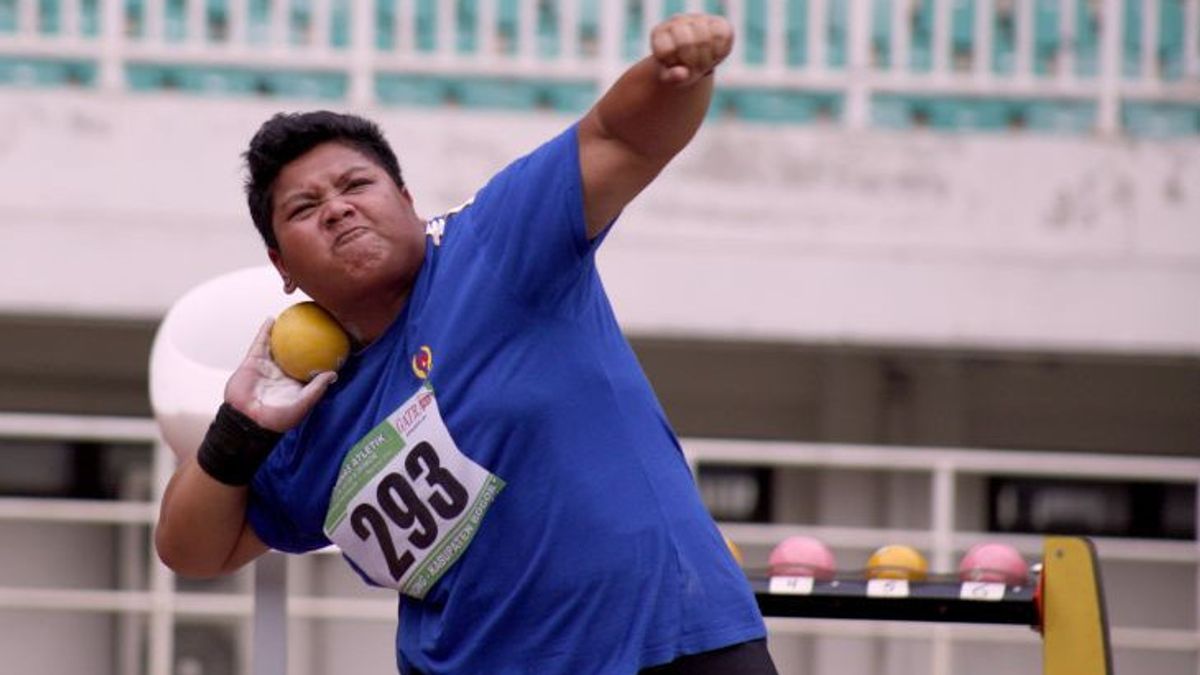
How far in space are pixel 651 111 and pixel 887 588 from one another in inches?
52.7

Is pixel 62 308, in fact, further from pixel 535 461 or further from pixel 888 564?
pixel 535 461

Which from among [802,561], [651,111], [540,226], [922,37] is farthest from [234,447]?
[922,37]

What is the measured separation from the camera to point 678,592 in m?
2.61

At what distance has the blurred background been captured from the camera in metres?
6.83

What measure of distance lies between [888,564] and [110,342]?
4.83 meters

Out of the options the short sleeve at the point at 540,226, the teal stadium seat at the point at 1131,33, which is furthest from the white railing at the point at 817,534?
the short sleeve at the point at 540,226

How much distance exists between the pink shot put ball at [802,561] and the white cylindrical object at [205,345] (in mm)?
899

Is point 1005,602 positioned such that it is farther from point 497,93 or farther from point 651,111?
point 497,93

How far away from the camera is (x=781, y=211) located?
6840mm

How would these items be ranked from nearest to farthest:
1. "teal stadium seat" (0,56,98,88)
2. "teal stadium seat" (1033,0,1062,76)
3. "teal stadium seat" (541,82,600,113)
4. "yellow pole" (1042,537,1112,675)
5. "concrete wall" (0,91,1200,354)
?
"yellow pole" (1042,537,1112,675) < "concrete wall" (0,91,1200,354) < "teal stadium seat" (541,82,600,113) < "teal stadium seat" (0,56,98,88) < "teal stadium seat" (1033,0,1062,76)

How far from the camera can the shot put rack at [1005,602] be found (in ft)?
10.9

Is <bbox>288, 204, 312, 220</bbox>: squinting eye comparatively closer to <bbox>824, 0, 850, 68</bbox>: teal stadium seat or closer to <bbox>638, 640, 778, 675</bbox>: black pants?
<bbox>638, 640, 778, 675</bbox>: black pants

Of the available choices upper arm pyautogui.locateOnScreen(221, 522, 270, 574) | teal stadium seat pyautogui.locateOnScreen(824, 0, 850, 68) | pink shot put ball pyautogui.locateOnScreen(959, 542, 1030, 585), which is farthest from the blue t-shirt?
teal stadium seat pyautogui.locateOnScreen(824, 0, 850, 68)

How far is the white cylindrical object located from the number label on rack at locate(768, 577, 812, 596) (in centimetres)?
86
